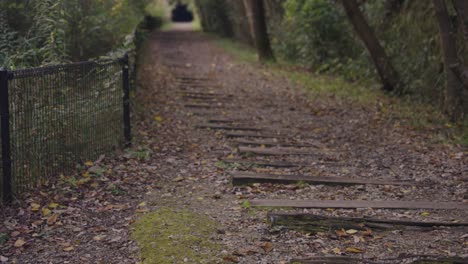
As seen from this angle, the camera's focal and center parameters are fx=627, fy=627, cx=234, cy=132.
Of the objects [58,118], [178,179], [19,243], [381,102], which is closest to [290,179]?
[178,179]

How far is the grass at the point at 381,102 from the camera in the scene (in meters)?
11.2

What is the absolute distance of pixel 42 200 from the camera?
6.83m

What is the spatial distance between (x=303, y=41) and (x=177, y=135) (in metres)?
11.9

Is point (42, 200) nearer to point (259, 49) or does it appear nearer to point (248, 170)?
point (248, 170)

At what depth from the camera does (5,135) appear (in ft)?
21.1

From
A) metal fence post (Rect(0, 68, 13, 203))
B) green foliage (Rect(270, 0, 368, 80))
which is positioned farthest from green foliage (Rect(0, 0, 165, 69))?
green foliage (Rect(270, 0, 368, 80))

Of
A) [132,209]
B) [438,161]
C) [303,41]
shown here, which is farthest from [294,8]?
[132,209]

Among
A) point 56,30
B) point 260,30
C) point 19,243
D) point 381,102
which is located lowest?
point 381,102

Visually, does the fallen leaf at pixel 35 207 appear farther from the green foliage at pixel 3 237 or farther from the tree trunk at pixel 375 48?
the tree trunk at pixel 375 48

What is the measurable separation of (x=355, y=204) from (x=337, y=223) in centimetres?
87

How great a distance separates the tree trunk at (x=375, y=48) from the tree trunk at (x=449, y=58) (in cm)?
314

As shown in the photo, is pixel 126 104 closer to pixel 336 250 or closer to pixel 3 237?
pixel 3 237

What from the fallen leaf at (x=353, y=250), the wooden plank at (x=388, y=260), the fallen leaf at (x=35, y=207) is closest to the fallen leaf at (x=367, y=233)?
the fallen leaf at (x=353, y=250)

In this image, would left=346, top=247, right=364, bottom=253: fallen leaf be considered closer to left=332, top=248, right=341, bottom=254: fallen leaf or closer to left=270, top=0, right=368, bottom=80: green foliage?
left=332, top=248, right=341, bottom=254: fallen leaf
